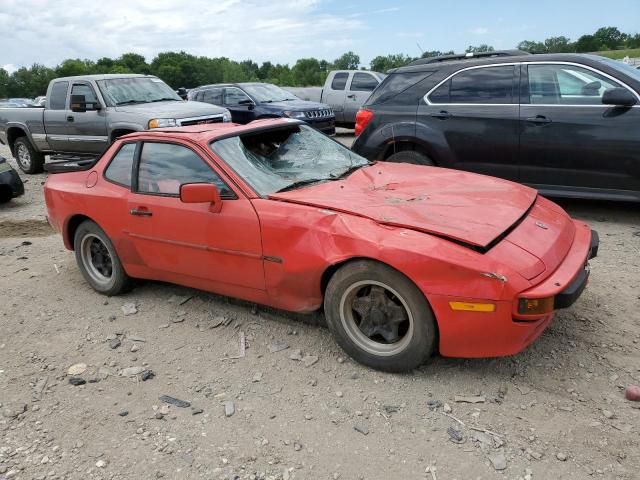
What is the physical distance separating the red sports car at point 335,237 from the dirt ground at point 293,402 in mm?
290

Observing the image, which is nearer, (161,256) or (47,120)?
(161,256)

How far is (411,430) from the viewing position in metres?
2.75

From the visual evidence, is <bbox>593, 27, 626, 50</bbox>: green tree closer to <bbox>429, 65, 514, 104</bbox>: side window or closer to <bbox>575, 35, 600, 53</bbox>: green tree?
<bbox>575, 35, 600, 53</bbox>: green tree

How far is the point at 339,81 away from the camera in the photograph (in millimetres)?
15484

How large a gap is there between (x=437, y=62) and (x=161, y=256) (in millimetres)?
4344

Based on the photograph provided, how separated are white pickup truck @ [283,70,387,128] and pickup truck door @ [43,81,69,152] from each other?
23.7ft

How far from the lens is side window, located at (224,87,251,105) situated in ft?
43.0

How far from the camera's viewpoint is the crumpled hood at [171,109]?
9.11 metres

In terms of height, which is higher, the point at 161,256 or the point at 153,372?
the point at 161,256

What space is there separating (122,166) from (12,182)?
5.07 m

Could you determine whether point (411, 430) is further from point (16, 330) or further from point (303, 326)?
point (16, 330)

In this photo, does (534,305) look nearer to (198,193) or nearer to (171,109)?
(198,193)

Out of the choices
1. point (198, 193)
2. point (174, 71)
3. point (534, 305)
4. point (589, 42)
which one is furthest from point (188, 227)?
point (174, 71)

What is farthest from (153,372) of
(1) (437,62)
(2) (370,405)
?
(1) (437,62)
